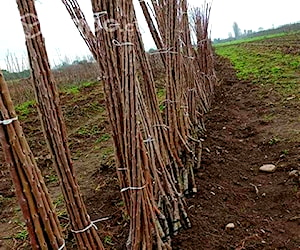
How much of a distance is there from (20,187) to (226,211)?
190cm

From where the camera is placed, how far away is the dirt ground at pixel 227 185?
2.67 m

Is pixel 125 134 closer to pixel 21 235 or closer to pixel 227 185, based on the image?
pixel 227 185

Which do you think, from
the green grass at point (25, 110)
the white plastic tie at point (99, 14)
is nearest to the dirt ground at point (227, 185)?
the white plastic tie at point (99, 14)

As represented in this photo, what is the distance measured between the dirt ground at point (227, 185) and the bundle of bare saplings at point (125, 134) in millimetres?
272

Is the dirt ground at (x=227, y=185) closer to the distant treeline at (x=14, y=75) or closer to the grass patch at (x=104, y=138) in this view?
the grass patch at (x=104, y=138)

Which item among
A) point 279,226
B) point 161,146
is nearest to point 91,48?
point 161,146

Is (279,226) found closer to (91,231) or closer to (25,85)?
(91,231)

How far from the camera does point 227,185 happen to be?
11.3 ft

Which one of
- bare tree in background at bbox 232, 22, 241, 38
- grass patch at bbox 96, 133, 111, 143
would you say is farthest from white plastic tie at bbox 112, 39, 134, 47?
bare tree in background at bbox 232, 22, 241, 38

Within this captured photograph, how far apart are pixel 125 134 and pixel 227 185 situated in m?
1.62

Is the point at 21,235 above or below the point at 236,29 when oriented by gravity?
above

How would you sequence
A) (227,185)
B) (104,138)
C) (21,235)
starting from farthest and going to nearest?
(104,138)
(227,185)
(21,235)

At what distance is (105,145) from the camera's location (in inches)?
234

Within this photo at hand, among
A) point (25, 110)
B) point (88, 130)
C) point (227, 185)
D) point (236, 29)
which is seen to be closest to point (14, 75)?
point (25, 110)
